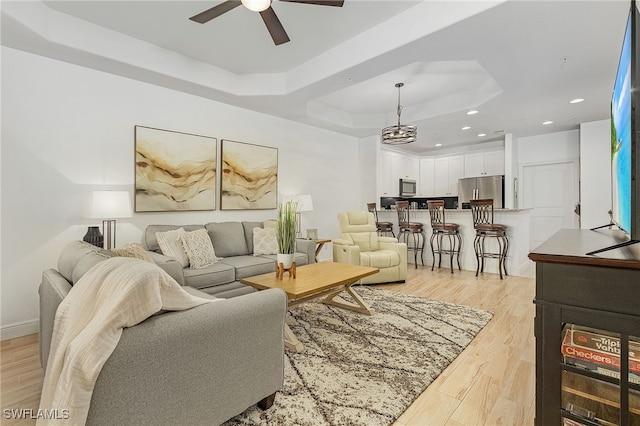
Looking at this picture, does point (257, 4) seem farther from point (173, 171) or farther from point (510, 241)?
point (510, 241)

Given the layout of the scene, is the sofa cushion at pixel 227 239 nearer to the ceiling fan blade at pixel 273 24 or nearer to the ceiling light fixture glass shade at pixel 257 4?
the ceiling fan blade at pixel 273 24

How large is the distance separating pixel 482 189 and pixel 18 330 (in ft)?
25.8

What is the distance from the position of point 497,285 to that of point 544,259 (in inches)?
143

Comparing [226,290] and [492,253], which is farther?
[492,253]

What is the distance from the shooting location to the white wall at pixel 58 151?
275cm

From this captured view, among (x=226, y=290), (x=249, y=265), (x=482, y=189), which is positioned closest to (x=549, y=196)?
(x=482, y=189)

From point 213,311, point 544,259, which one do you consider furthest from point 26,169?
point 544,259

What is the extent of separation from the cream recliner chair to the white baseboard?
3299mm

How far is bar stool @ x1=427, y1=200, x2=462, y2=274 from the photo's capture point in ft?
16.8

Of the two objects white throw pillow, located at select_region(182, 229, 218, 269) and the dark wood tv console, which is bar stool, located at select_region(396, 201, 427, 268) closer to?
white throw pillow, located at select_region(182, 229, 218, 269)

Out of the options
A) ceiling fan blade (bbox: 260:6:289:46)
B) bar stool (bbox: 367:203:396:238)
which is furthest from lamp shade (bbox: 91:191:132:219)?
bar stool (bbox: 367:203:396:238)

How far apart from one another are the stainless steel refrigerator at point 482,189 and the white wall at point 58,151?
5.89 metres

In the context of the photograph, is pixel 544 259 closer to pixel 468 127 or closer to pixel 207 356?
pixel 207 356

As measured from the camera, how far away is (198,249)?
325 cm
